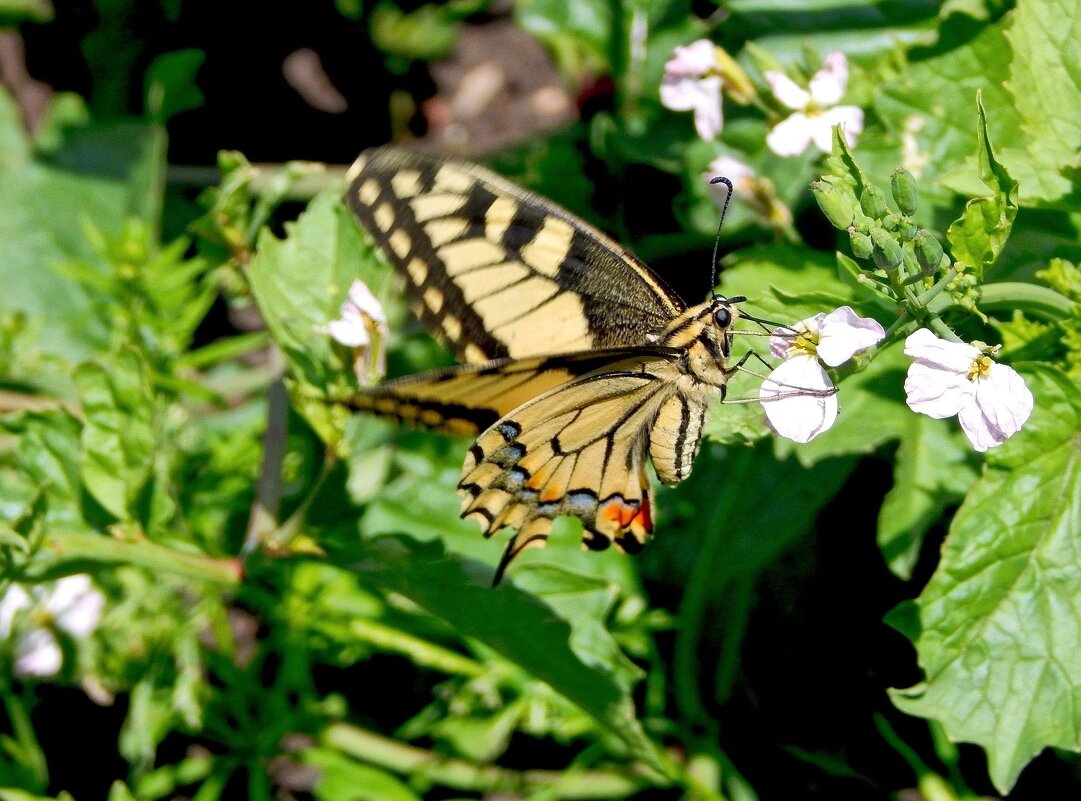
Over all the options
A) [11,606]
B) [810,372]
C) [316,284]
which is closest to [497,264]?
[316,284]

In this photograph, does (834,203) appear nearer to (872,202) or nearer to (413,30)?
(872,202)

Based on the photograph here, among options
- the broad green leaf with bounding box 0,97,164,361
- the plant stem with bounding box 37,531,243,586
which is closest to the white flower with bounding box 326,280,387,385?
the plant stem with bounding box 37,531,243,586

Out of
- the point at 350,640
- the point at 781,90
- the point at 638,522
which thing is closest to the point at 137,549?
the point at 350,640

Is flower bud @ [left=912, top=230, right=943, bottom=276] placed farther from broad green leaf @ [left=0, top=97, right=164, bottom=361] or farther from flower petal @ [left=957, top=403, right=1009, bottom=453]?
broad green leaf @ [left=0, top=97, right=164, bottom=361]

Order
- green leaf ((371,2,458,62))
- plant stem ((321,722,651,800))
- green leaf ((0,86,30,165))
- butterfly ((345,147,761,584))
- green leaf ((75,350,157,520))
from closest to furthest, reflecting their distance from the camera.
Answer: butterfly ((345,147,761,584)) → green leaf ((75,350,157,520)) → plant stem ((321,722,651,800)) → green leaf ((0,86,30,165)) → green leaf ((371,2,458,62))

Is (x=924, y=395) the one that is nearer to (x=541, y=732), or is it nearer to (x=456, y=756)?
(x=541, y=732)
